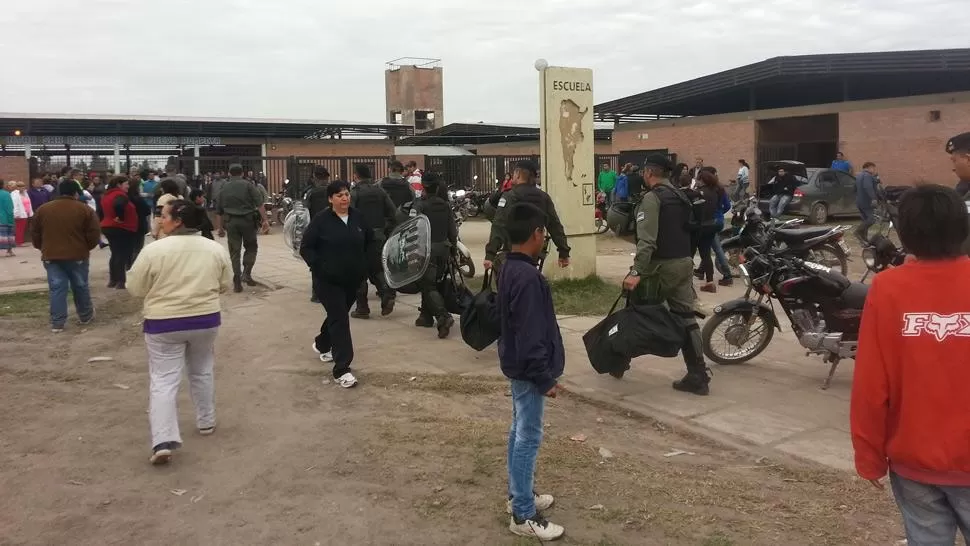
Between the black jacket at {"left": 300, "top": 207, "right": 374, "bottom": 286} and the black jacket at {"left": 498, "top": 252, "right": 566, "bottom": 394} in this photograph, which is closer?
the black jacket at {"left": 498, "top": 252, "right": 566, "bottom": 394}

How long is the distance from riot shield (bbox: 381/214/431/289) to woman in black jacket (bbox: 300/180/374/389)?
1178 millimetres

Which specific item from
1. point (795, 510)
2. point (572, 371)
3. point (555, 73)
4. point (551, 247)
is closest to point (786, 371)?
point (572, 371)

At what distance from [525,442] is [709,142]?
28669 mm

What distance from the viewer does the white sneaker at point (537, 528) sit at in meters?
3.76

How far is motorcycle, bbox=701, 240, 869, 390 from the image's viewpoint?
605 cm

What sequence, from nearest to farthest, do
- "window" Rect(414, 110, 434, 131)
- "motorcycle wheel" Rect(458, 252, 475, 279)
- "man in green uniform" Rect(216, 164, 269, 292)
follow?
"man in green uniform" Rect(216, 164, 269, 292) < "motorcycle wheel" Rect(458, 252, 475, 279) < "window" Rect(414, 110, 434, 131)

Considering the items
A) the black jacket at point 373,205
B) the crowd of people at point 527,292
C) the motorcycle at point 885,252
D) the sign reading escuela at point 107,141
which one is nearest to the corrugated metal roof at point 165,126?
the sign reading escuela at point 107,141

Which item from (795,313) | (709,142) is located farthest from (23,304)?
(709,142)

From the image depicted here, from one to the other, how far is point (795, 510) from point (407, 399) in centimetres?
303

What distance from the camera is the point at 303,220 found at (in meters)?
10.8

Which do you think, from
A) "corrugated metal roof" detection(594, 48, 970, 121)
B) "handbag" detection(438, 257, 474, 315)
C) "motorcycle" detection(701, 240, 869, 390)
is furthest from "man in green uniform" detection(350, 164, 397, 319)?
"corrugated metal roof" detection(594, 48, 970, 121)

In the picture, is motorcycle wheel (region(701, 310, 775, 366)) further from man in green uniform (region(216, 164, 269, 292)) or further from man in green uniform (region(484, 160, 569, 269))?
man in green uniform (region(216, 164, 269, 292))

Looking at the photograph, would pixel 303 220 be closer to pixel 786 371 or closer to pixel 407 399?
pixel 407 399

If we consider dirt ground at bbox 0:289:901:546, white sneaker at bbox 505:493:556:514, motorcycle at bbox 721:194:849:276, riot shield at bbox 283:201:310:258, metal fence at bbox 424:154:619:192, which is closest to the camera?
dirt ground at bbox 0:289:901:546
